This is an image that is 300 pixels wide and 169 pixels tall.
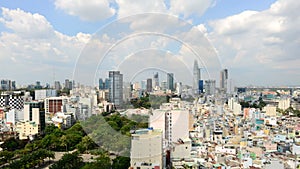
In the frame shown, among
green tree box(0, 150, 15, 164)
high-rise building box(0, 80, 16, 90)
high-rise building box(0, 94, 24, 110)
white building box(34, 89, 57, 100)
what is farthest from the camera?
high-rise building box(0, 80, 16, 90)

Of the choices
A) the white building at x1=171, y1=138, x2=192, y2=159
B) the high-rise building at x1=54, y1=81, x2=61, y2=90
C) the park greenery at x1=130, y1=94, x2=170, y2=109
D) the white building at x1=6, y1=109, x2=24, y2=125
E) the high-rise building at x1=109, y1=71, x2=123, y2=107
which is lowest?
the white building at x1=171, y1=138, x2=192, y2=159

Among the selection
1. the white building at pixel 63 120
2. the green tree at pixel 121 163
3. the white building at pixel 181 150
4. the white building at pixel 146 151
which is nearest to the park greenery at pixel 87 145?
the green tree at pixel 121 163

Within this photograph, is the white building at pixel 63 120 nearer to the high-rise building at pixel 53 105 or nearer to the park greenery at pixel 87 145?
the park greenery at pixel 87 145

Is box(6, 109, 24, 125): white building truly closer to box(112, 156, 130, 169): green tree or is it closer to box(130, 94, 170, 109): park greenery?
box(130, 94, 170, 109): park greenery

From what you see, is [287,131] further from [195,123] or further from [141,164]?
[141,164]

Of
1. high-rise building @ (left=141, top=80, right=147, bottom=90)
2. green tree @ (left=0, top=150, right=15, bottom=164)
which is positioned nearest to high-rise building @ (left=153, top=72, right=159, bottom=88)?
high-rise building @ (left=141, top=80, right=147, bottom=90)
